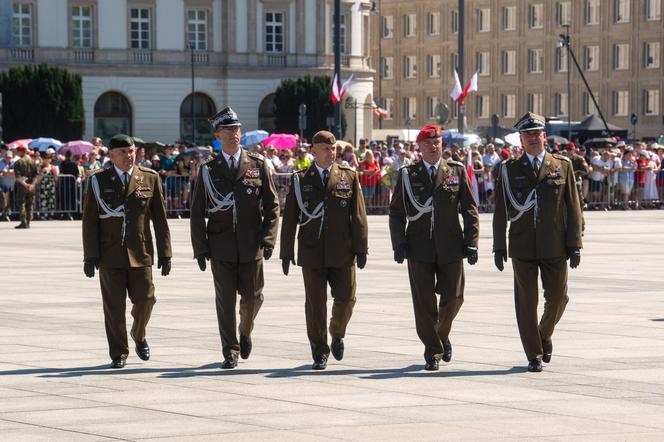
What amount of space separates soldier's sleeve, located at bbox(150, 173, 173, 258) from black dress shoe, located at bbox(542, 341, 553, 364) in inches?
117

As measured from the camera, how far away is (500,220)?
1250 centimetres

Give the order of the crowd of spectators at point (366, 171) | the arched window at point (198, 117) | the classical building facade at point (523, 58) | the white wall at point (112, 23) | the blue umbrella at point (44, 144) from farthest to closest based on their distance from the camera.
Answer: the classical building facade at point (523, 58)
the arched window at point (198, 117)
the white wall at point (112, 23)
the blue umbrella at point (44, 144)
the crowd of spectators at point (366, 171)

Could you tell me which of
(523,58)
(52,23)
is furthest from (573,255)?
(523,58)

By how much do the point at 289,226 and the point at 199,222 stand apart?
70 cm

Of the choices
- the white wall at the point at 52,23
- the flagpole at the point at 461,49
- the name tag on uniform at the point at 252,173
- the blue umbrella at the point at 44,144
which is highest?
the white wall at the point at 52,23

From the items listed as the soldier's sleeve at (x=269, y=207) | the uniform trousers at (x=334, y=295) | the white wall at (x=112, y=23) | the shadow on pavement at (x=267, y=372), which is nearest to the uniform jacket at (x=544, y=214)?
the shadow on pavement at (x=267, y=372)

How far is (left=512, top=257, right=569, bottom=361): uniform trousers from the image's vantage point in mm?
12328

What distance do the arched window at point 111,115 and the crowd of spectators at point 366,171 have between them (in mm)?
36901

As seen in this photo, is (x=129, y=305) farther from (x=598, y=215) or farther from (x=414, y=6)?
(x=414, y=6)

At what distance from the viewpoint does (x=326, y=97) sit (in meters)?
77.8

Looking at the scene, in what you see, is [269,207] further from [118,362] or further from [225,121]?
[118,362]

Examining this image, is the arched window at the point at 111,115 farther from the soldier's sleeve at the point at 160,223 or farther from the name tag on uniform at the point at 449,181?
the name tag on uniform at the point at 449,181

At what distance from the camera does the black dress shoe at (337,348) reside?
496 inches

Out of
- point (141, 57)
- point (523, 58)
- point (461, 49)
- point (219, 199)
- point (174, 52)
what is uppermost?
point (523, 58)
